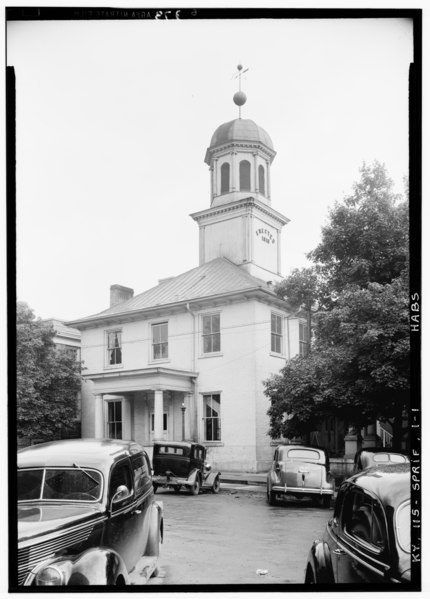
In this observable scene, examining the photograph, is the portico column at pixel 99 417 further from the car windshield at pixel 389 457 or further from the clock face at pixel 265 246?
the car windshield at pixel 389 457

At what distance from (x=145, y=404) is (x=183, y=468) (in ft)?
3.43

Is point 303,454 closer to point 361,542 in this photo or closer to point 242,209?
point 242,209

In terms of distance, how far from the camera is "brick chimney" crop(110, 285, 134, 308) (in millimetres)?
5238

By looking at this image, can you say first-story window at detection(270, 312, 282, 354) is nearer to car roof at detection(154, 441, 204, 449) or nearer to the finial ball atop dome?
car roof at detection(154, 441, 204, 449)

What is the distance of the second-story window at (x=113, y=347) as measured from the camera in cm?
542

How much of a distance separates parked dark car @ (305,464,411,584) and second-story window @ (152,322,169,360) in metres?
2.16

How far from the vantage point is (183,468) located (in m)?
5.94

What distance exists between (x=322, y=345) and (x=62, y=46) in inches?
148

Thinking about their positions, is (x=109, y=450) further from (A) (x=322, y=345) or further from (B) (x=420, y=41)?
(B) (x=420, y=41)

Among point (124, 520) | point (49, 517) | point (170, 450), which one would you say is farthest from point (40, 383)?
point (170, 450)

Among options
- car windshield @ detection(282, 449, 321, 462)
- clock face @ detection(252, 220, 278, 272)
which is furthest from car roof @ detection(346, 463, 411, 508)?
car windshield @ detection(282, 449, 321, 462)

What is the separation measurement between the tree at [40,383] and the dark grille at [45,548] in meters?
0.96

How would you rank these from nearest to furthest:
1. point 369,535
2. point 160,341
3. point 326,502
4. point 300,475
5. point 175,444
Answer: point 369,535 < point 160,341 < point 175,444 < point 326,502 < point 300,475

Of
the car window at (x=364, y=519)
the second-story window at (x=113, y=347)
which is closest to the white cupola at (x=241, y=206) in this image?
the second-story window at (x=113, y=347)
